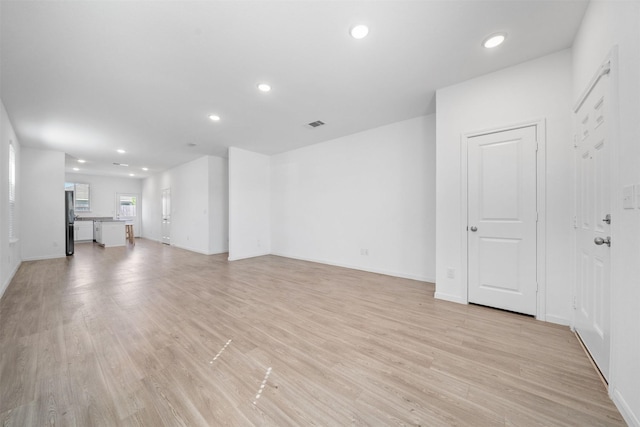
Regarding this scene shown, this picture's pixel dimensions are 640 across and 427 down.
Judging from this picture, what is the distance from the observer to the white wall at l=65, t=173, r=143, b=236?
386 inches

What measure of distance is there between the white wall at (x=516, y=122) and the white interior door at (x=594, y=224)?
0.17m

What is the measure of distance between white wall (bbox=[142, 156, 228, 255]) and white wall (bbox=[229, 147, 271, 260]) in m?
1.33

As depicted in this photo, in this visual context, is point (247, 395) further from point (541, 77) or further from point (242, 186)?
point (242, 186)

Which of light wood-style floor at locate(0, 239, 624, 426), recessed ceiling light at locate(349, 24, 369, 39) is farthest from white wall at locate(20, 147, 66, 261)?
recessed ceiling light at locate(349, 24, 369, 39)

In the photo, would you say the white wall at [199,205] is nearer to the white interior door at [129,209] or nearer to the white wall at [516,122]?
the white interior door at [129,209]

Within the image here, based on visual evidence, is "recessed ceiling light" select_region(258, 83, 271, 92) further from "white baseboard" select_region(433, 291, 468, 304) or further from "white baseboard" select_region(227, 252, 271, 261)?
"white baseboard" select_region(227, 252, 271, 261)

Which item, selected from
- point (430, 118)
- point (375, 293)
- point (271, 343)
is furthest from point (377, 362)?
point (430, 118)

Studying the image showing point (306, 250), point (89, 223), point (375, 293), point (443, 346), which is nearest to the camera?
point (443, 346)

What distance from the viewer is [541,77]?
98.5 inches

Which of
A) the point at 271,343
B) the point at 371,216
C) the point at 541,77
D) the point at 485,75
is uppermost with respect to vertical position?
the point at 485,75

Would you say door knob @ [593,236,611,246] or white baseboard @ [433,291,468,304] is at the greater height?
door knob @ [593,236,611,246]

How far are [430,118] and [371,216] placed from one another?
77.6 inches

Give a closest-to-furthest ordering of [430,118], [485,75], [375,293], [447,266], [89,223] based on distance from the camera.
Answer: [485,75] → [447,266] → [375,293] → [430,118] → [89,223]

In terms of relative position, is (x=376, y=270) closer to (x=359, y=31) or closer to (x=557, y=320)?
(x=557, y=320)
